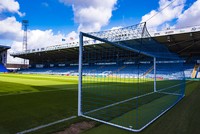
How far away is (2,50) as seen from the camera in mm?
58562

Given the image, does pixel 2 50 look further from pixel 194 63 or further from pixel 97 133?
pixel 97 133

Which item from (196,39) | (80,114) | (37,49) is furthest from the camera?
(37,49)

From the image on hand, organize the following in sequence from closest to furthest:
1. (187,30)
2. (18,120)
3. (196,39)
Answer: (18,120), (187,30), (196,39)

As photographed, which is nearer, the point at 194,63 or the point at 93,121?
the point at 93,121

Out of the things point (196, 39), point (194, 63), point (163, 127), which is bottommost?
point (163, 127)

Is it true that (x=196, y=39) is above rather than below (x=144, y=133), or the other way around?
above

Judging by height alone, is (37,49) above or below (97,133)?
above

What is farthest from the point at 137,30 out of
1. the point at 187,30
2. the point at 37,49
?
the point at 37,49

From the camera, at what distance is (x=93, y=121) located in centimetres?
427

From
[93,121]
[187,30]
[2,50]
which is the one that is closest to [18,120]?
[93,121]

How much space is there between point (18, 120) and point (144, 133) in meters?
3.34

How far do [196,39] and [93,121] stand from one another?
28634 millimetres

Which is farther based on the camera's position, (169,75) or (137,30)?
(169,75)

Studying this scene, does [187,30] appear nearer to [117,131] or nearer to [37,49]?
[117,131]
